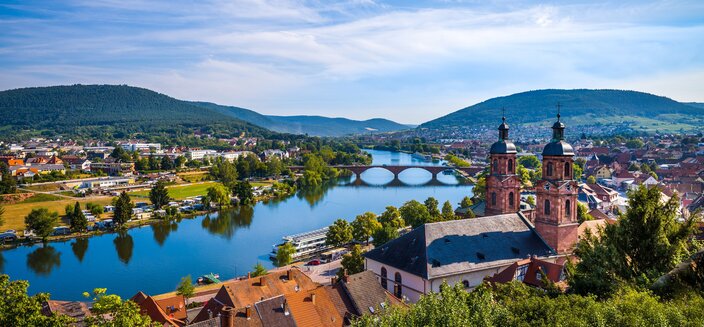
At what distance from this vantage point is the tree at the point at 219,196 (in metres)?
56.0

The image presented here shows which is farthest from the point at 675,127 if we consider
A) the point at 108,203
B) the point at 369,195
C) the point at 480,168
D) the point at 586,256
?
the point at 586,256

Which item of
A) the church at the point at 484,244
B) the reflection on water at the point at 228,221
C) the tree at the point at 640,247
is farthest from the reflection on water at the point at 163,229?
the tree at the point at 640,247

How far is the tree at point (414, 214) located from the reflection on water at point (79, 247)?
76.0 ft

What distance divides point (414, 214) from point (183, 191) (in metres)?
39.6

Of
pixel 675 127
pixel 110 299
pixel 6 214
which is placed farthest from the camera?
pixel 675 127

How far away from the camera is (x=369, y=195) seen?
223ft

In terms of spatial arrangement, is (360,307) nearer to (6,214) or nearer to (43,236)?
(43,236)

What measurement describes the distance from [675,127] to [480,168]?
136349 millimetres

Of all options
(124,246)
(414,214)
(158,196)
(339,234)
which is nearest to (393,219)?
(414,214)

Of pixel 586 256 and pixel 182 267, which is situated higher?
pixel 586 256

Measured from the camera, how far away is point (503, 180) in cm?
2922

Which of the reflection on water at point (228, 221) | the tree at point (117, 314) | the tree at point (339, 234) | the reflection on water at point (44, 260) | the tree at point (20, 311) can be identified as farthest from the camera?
the reflection on water at point (228, 221)

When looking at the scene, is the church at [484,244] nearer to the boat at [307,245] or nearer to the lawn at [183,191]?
the boat at [307,245]

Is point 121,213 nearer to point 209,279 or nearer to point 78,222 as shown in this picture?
point 78,222
